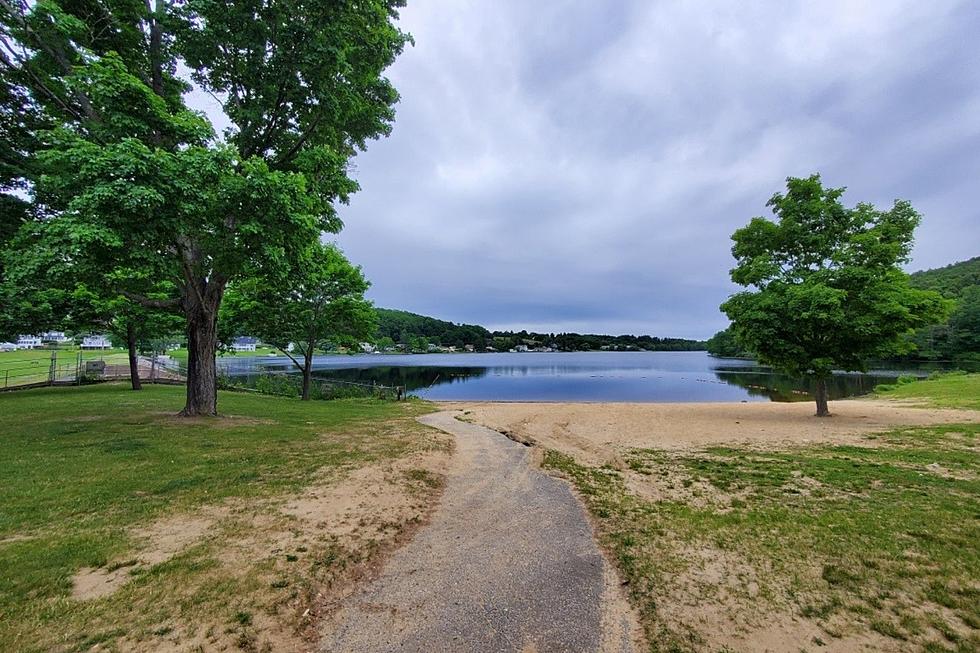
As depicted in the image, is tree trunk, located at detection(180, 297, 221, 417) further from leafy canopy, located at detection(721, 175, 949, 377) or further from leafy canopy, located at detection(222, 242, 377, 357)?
leafy canopy, located at detection(721, 175, 949, 377)

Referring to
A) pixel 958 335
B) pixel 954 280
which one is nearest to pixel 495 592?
pixel 958 335

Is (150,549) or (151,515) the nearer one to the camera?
(150,549)

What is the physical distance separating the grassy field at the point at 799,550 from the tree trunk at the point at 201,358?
1038 centimetres

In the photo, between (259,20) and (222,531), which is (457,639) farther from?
(259,20)

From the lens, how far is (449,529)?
505 centimetres

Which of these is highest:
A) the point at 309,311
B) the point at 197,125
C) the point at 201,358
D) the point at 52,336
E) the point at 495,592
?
the point at 197,125

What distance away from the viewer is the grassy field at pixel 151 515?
297cm

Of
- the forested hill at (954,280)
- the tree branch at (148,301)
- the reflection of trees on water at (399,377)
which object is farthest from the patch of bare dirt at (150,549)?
the forested hill at (954,280)

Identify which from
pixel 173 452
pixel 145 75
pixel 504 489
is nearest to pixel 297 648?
pixel 504 489

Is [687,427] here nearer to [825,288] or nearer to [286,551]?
[825,288]

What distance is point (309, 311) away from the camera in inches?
872

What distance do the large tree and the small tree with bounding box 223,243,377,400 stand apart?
9393 mm

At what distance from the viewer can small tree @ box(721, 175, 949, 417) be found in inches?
527

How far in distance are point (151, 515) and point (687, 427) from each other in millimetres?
13919
